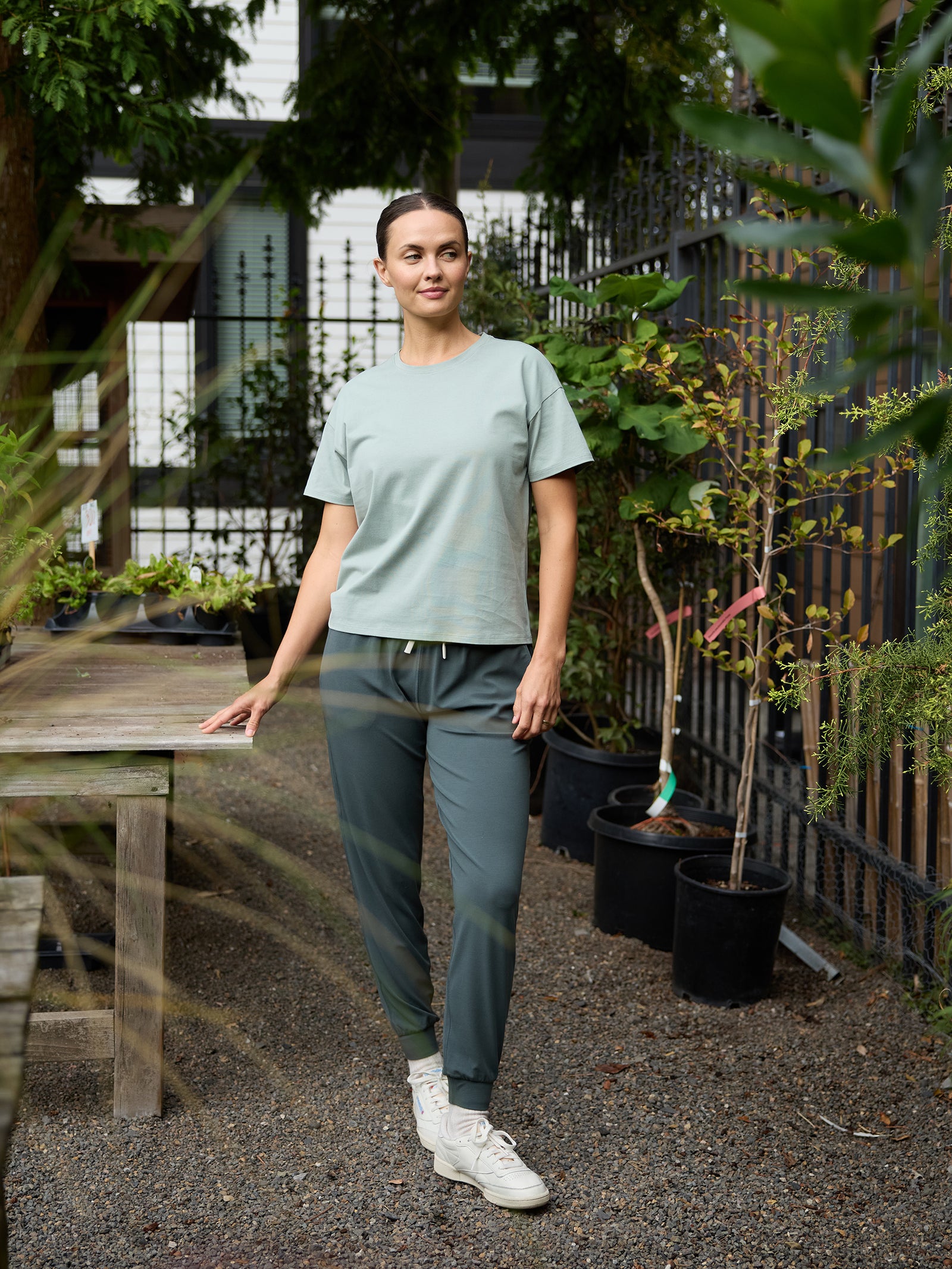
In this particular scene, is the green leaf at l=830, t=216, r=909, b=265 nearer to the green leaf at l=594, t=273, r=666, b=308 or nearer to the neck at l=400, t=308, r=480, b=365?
the neck at l=400, t=308, r=480, b=365

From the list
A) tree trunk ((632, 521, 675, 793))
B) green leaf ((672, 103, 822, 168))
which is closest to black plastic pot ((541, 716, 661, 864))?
tree trunk ((632, 521, 675, 793))

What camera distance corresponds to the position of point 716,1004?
292 cm

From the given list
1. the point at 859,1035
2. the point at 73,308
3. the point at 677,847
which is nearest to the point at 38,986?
the point at 677,847

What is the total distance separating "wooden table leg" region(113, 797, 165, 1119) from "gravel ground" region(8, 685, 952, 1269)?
18cm

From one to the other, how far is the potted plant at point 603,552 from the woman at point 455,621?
44.0 inches

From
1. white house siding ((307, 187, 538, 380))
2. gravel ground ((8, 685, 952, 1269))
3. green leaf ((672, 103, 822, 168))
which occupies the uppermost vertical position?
white house siding ((307, 187, 538, 380))

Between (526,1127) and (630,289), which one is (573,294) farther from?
(526,1127)

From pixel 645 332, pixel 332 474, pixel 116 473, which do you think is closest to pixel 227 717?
pixel 332 474

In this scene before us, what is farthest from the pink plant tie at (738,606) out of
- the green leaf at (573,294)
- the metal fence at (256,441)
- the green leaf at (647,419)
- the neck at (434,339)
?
the metal fence at (256,441)

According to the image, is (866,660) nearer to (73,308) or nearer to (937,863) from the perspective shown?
(937,863)

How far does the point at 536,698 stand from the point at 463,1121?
0.77m

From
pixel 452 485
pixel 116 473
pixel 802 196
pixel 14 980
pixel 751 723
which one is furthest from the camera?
pixel 116 473

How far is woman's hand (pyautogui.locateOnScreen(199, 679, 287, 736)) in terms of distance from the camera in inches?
85.4

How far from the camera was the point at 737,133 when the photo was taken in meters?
0.36
